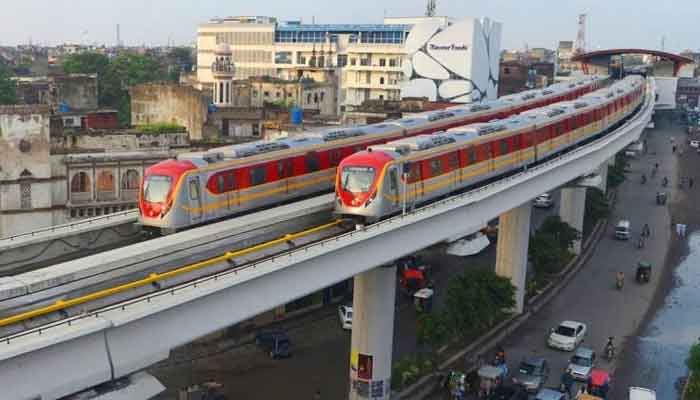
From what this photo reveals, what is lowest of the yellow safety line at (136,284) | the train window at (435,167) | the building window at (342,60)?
the yellow safety line at (136,284)

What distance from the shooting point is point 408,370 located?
25.4 metres

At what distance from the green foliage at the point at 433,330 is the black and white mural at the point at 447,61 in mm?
59725

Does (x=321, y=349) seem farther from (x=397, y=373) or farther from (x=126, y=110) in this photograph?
(x=126, y=110)

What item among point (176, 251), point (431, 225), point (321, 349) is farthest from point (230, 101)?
point (176, 251)

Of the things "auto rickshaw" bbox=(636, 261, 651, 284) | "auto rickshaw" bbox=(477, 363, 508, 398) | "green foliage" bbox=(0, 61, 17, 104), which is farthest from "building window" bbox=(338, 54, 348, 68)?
"auto rickshaw" bbox=(477, 363, 508, 398)

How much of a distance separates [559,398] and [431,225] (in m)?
6.32

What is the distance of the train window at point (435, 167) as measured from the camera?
992 inches

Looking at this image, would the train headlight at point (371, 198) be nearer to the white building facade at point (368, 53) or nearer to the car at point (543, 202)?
the car at point (543, 202)

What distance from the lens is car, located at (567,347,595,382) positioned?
26391 millimetres

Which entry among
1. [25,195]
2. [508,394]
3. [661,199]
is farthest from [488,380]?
[661,199]

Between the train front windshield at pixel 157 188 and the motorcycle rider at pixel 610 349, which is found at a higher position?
the train front windshield at pixel 157 188

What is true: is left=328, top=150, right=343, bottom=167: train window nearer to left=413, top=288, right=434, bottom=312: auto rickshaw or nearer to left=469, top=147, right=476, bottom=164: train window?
left=469, top=147, right=476, bottom=164: train window

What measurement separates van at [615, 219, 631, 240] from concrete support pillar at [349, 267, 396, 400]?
27.9 m

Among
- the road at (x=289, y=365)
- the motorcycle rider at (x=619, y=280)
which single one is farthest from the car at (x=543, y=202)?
the road at (x=289, y=365)
